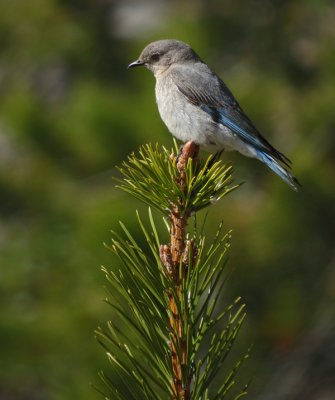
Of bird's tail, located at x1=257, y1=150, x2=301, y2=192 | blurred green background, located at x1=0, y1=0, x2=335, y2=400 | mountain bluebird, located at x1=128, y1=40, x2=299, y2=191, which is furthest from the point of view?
blurred green background, located at x1=0, y1=0, x2=335, y2=400

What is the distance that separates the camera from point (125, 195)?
6.03 m

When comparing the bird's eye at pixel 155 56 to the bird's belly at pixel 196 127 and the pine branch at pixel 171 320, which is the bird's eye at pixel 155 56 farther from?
the pine branch at pixel 171 320

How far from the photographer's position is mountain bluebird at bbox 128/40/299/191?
3884 millimetres

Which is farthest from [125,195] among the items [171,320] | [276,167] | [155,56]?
[171,320]

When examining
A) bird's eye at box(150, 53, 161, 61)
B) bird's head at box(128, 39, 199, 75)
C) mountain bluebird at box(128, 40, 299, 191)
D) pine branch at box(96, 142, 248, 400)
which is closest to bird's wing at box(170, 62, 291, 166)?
mountain bluebird at box(128, 40, 299, 191)

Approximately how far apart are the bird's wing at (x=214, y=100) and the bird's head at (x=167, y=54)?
5.6 inches

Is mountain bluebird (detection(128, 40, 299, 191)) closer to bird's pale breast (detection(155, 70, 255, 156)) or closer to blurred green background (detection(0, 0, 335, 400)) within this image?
bird's pale breast (detection(155, 70, 255, 156))

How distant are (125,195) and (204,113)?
207 centimetres

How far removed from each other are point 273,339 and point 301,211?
2.81 ft

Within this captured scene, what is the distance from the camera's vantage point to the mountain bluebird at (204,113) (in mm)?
3884

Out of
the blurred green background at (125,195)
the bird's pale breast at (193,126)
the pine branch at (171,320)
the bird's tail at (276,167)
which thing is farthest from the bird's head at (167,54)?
the pine branch at (171,320)

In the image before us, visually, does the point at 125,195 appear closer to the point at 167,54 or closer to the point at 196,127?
the point at 167,54

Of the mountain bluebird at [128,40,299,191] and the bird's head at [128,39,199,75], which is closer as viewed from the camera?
the mountain bluebird at [128,40,299,191]

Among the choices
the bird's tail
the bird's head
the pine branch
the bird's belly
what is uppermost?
the bird's head
